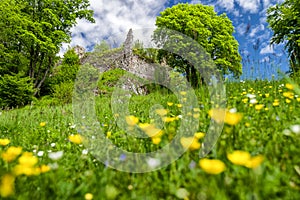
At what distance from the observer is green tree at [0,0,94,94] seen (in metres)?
20.2

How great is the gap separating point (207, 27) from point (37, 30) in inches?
574

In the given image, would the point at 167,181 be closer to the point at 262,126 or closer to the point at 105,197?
the point at 105,197

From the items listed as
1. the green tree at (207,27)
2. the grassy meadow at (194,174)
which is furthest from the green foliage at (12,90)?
the grassy meadow at (194,174)

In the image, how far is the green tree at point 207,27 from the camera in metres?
22.1

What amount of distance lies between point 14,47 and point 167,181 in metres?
24.5

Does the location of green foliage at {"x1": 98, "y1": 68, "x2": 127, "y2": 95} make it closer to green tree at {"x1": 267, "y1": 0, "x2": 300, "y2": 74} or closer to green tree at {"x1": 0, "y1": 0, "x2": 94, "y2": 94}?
green tree at {"x1": 0, "y1": 0, "x2": 94, "y2": 94}

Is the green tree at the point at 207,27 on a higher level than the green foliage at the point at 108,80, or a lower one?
higher

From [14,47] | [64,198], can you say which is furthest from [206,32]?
[64,198]

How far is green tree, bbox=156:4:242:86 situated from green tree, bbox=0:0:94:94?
801 centimetres

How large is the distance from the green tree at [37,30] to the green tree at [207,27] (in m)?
8.01

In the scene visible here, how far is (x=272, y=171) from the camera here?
1.50 metres

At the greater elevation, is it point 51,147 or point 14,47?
point 14,47

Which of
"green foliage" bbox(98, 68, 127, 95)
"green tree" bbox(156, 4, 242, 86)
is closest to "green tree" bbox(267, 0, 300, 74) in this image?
"green tree" bbox(156, 4, 242, 86)

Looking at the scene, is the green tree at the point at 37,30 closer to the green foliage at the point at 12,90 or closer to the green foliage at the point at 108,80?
the green foliage at the point at 12,90
